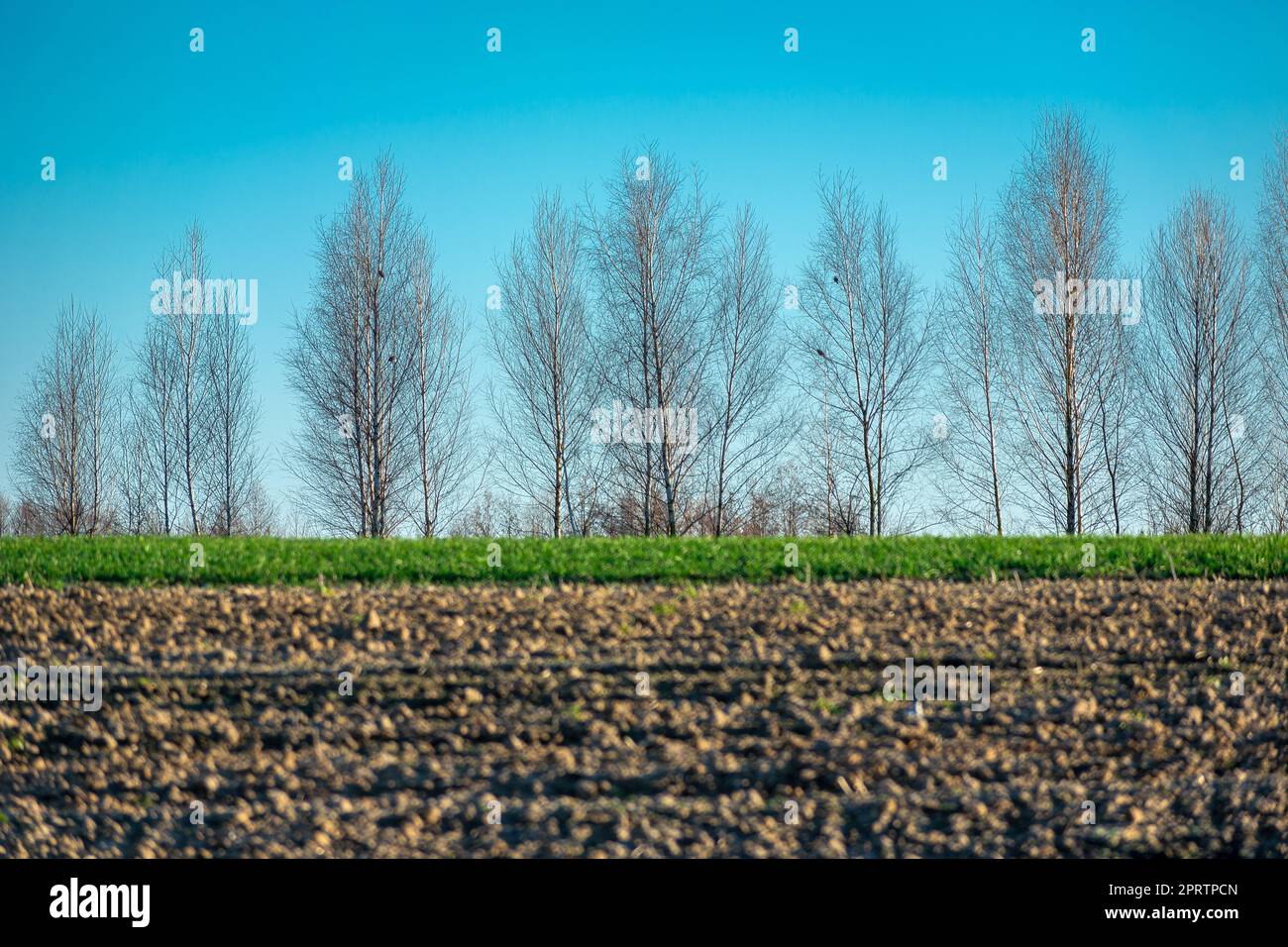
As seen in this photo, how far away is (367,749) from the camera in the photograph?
20.2 feet

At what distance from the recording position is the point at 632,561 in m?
10.0

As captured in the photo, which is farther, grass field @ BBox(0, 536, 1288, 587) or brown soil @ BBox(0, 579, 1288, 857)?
grass field @ BBox(0, 536, 1288, 587)

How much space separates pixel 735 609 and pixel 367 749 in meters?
3.19

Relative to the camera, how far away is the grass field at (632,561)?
956 centimetres

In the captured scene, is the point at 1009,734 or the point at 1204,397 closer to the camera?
Result: the point at 1009,734

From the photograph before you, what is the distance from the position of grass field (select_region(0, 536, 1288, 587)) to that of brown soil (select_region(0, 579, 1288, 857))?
1154 millimetres

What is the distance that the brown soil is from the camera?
546 centimetres

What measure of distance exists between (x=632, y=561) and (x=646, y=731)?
3861 mm

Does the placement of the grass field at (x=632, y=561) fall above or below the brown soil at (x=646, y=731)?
above

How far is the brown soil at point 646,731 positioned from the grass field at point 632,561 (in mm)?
1154

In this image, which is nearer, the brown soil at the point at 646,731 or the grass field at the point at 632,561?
the brown soil at the point at 646,731

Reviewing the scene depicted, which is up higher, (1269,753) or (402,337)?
(402,337)
